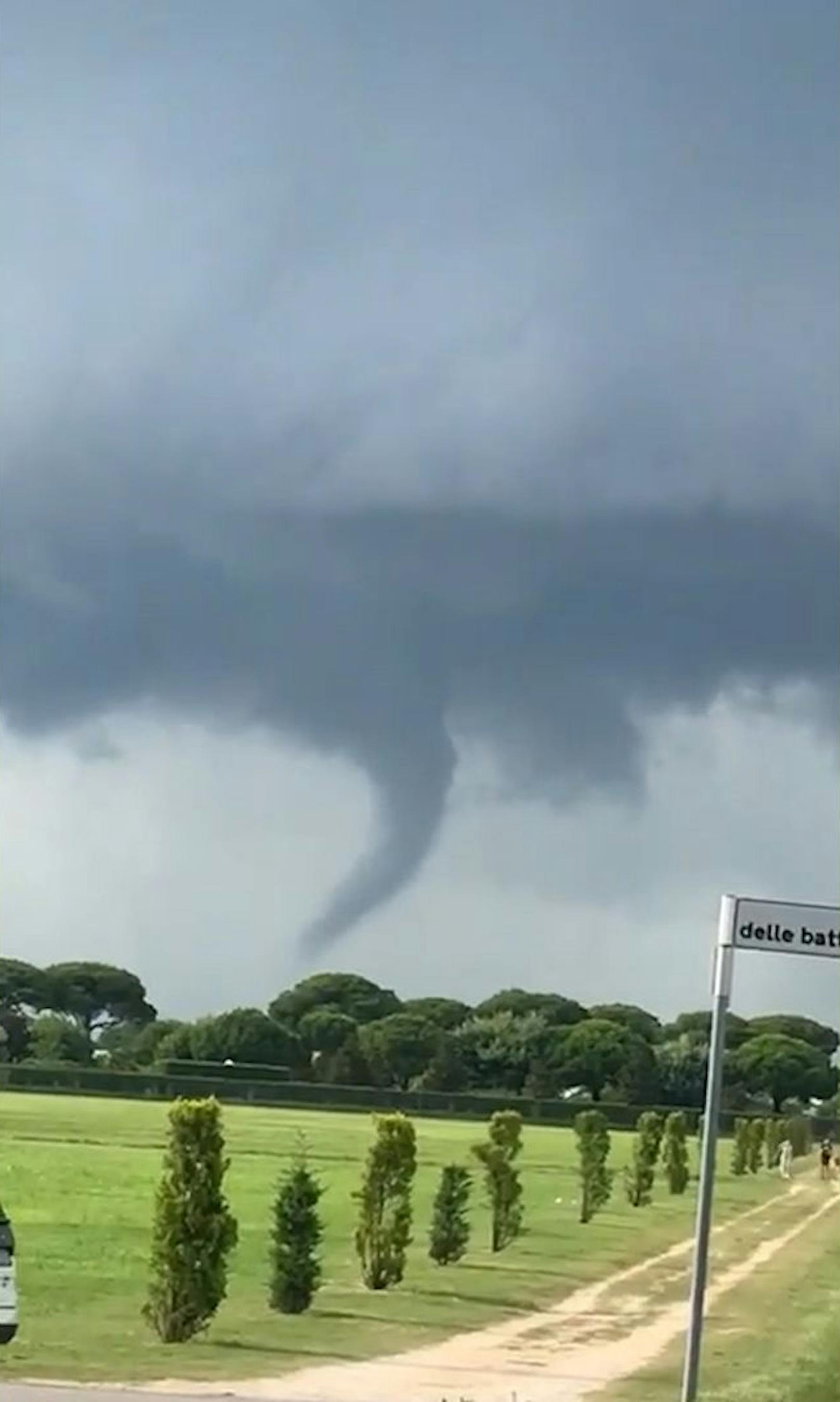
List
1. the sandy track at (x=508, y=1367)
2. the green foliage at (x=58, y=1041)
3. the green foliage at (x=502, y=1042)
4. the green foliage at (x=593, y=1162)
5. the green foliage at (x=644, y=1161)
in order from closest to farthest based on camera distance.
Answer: the sandy track at (x=508, y=1367)
the green foliage at (x=502, y=1042)
the green foliage at (x=58, y=1041)
the green foliage at (x=644, y=1161)
the green foliage at (x=593, y=1162)

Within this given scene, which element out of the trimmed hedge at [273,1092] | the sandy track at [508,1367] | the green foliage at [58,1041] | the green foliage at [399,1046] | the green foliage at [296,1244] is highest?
the green foliage at [399,1046]

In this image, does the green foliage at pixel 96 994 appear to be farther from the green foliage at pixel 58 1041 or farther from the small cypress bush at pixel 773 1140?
the small cypress bush at pixel 773 1140

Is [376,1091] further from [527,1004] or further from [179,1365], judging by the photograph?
[179,1365]

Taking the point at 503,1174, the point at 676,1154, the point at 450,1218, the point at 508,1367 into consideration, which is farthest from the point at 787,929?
the point at 676,1154

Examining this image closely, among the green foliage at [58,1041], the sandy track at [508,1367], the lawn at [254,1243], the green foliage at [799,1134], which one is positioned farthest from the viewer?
the green foliage at [799,1134]

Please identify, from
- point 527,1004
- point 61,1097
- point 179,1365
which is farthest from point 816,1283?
point 61,1097

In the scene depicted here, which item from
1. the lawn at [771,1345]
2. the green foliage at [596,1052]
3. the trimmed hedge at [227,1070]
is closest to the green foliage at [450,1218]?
the green foliage at [596,1052]

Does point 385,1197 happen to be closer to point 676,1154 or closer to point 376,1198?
point 376,1198

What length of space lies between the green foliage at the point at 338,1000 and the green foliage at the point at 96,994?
84 centimetres

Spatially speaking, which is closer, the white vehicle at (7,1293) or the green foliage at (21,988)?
the white vehicle at (7,1293)

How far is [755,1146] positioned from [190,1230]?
535 cm

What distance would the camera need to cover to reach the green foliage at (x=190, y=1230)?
36.0 ft

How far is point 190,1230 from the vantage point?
11.1 metres

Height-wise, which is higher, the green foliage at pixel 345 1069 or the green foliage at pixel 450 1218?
the green foliage at pixel 345 1069
